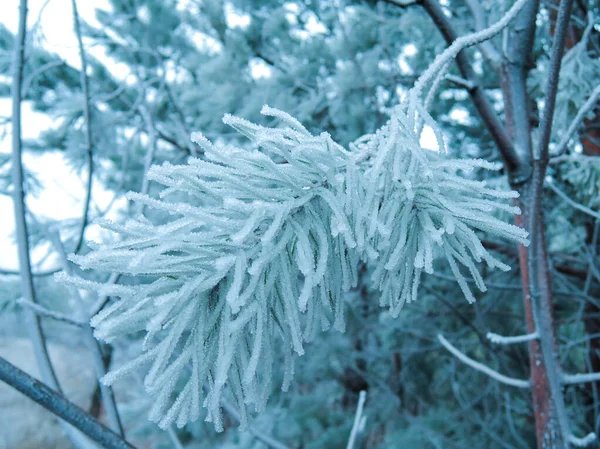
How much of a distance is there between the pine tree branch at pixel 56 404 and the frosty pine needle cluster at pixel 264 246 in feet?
0.44

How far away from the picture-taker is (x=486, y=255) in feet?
1.56

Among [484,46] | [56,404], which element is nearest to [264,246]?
[56,404]

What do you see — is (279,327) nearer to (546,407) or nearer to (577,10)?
(546,407)

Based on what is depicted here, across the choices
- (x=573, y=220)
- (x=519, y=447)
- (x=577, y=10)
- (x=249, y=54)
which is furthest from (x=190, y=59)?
(x=519, y=447)

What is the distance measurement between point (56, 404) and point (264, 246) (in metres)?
0.31

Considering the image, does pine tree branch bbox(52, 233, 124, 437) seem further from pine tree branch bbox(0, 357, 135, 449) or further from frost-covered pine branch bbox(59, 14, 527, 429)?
frost-covered pine branch bbox(59, 14, 527, 429)

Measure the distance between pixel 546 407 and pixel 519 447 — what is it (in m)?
2.44

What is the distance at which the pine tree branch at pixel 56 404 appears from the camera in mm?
509

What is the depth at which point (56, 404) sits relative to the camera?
54 centimetres

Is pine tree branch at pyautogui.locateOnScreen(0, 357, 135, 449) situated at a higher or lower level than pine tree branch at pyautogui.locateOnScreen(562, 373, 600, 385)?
lower

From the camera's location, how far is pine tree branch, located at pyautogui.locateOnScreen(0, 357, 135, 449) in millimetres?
509

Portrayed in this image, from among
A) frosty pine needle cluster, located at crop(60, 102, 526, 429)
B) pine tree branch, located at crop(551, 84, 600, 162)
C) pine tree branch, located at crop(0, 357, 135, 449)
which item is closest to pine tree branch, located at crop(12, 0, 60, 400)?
pine tree branch, located at crop(0, 357, 135, 449)

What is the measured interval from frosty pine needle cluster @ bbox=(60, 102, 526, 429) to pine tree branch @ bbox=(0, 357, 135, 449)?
134 mm

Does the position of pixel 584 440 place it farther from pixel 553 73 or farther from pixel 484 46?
pixel 484 46
